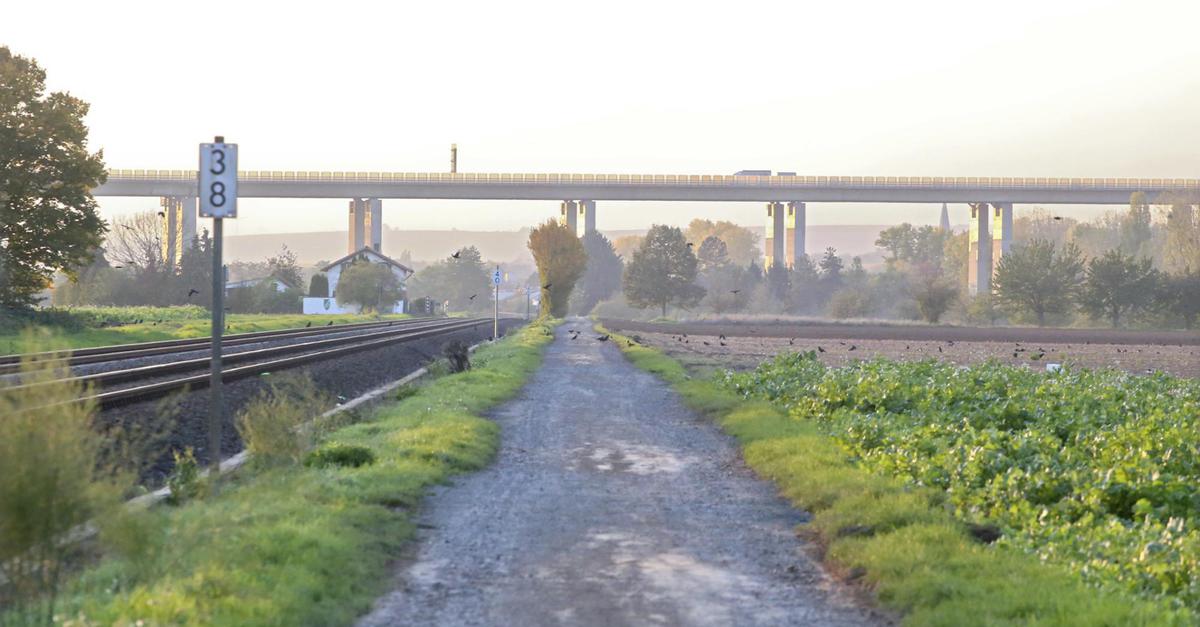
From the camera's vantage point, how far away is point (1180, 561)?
26.3 ft

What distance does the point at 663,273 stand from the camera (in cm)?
13000

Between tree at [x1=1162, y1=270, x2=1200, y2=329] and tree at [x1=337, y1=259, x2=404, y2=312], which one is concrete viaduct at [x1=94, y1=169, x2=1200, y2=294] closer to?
tree at [x1=337, y1=259, x2=404, y2=312]

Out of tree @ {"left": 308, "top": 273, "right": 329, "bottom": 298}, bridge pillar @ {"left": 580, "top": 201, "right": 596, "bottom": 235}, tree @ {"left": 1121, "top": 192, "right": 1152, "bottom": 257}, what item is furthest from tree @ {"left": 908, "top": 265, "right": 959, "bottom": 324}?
tree @ {"left": 308, "top": 273, "right": 329, "bottom": 298}

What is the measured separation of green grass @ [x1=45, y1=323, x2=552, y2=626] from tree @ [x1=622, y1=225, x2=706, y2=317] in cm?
11576

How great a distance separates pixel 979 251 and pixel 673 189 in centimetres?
3437

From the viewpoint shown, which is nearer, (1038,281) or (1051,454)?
(1051,454)

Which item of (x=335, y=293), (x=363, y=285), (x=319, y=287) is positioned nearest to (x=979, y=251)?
(x=363, y=285)

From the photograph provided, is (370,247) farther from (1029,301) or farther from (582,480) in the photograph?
(582,480)

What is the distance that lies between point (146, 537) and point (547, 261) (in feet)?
261

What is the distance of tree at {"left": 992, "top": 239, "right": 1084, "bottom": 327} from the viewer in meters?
98.4

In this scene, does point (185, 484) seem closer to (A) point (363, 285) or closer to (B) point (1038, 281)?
(B) point (1038, 281)

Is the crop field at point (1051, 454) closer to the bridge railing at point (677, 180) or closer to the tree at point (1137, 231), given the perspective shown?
the bridge railing at point (677, 180)

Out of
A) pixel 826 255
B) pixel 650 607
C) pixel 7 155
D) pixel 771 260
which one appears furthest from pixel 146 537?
pixel 826 255

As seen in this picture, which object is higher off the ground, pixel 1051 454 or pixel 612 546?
pixel 1051 454
